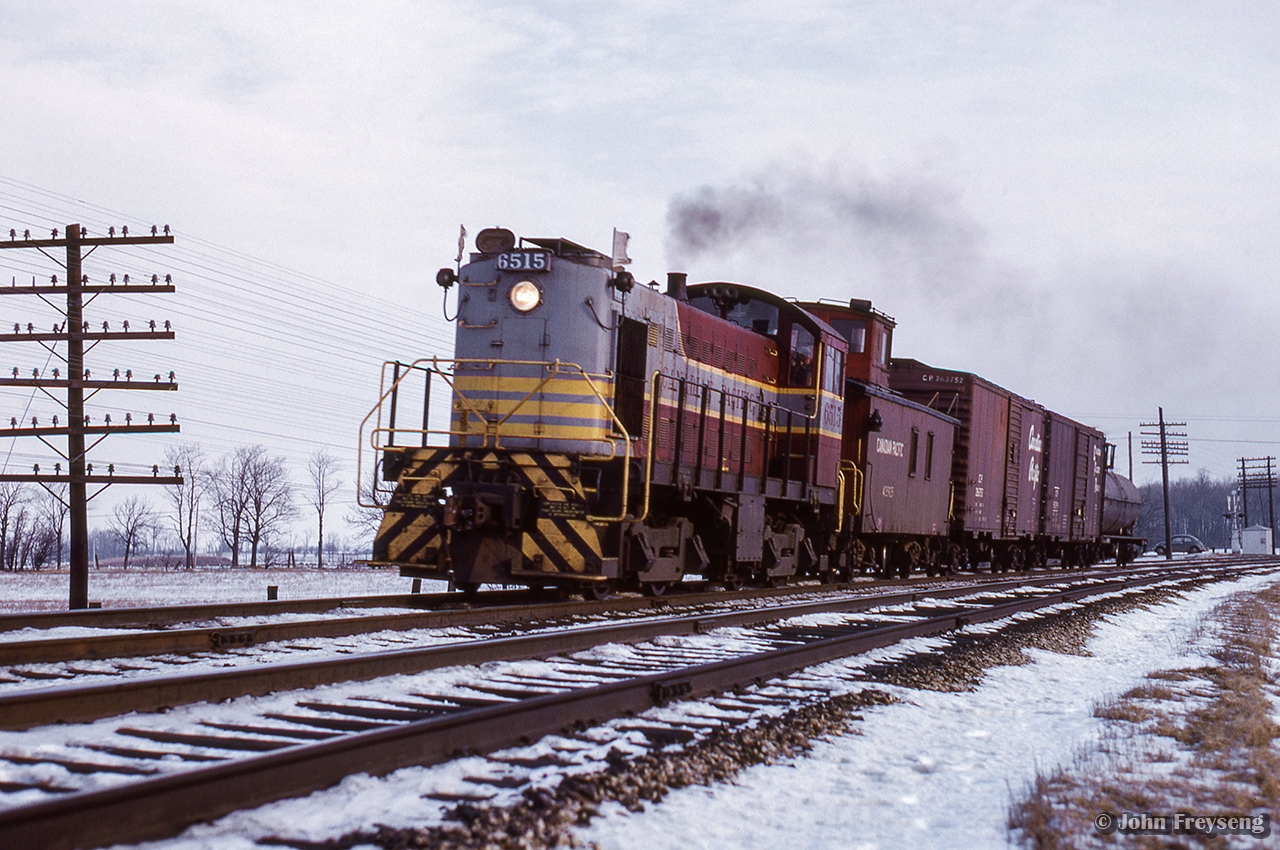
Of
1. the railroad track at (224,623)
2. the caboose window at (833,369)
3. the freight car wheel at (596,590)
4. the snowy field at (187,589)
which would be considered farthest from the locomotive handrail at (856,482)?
the snowy field at (187,589)

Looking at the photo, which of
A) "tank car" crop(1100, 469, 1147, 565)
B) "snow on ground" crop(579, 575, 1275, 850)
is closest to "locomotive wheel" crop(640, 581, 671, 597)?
"snow on ground" crop(579, 575, 1275, 850)

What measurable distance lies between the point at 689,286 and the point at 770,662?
8.60 m

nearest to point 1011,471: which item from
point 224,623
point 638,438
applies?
point 638,438

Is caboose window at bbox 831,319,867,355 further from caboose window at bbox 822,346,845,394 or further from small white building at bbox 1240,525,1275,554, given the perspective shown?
small white building at bbox 1240,525,1275,554

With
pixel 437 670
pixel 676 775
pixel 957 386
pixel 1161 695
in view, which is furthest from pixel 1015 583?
pixel 676 775

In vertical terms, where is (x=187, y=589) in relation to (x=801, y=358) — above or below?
below

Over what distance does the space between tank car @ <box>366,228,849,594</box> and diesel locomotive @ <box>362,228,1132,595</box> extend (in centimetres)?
2

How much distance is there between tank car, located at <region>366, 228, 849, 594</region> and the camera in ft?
35.1

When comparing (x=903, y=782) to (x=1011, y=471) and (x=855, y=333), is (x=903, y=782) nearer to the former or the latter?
(x=855, y=333)

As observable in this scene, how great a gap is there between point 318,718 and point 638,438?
23.5 ft

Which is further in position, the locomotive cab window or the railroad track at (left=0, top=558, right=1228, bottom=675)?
→ the locomotive cab window

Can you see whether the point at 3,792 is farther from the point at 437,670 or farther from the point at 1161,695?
the point at 1161,695

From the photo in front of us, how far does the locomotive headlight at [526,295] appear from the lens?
450 inches

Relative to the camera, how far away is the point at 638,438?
38.7ft
